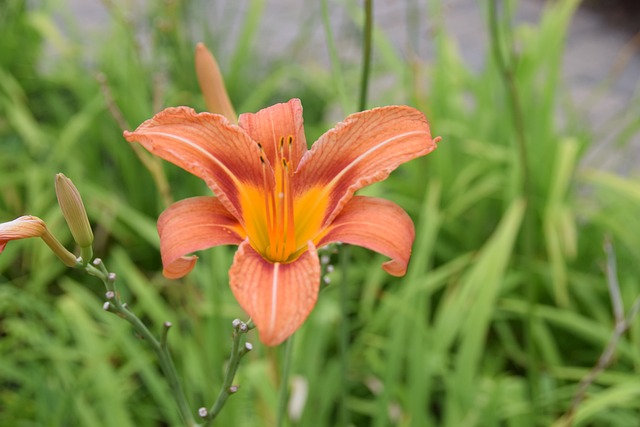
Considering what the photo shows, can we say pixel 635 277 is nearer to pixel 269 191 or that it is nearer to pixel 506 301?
pixel 506 301

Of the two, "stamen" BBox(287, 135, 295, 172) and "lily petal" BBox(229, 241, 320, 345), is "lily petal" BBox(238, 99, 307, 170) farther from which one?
"lily petal" BBox(229, 241, 320, 345)

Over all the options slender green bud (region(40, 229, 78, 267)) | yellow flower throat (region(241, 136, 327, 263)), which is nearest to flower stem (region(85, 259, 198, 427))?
slender green bud (region(40, 229, 78, 267))

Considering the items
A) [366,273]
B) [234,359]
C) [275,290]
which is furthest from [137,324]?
[366,273]

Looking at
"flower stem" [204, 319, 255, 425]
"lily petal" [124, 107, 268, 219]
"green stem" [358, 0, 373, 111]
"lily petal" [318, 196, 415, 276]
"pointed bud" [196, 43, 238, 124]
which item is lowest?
"flower stem" [204, 319, 255, 425]

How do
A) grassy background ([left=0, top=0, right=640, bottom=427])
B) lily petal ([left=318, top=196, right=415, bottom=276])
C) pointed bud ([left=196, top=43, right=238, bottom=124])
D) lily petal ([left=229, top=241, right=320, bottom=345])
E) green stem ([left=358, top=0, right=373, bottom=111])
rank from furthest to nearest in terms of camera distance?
grassy background ([left=0, top=0, right=640, bottom=427]), green stem ([left=358, top=0, right=373, bottom=111]), pointed bud ([left=196, top=43, right=238, bottom=124]), lily petal ([left=318, top=196, right=415, bottom=276]), lily petal ([left=229, top=241, right=320, bottom=345])

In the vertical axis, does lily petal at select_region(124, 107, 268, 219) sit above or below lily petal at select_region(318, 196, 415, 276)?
above

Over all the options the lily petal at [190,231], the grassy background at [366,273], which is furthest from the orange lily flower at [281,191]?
the grassy background at [366,273]

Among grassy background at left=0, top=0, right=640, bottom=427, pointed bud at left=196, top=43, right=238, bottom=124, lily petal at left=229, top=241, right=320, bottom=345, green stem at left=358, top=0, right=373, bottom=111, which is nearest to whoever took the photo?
lily petal at left=229, top=241, right=320, bottom=345

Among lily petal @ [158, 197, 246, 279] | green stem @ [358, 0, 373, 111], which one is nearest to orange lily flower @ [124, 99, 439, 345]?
lily petal @ [158, 197, 246, 279]

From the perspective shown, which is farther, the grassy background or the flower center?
the grassy background
